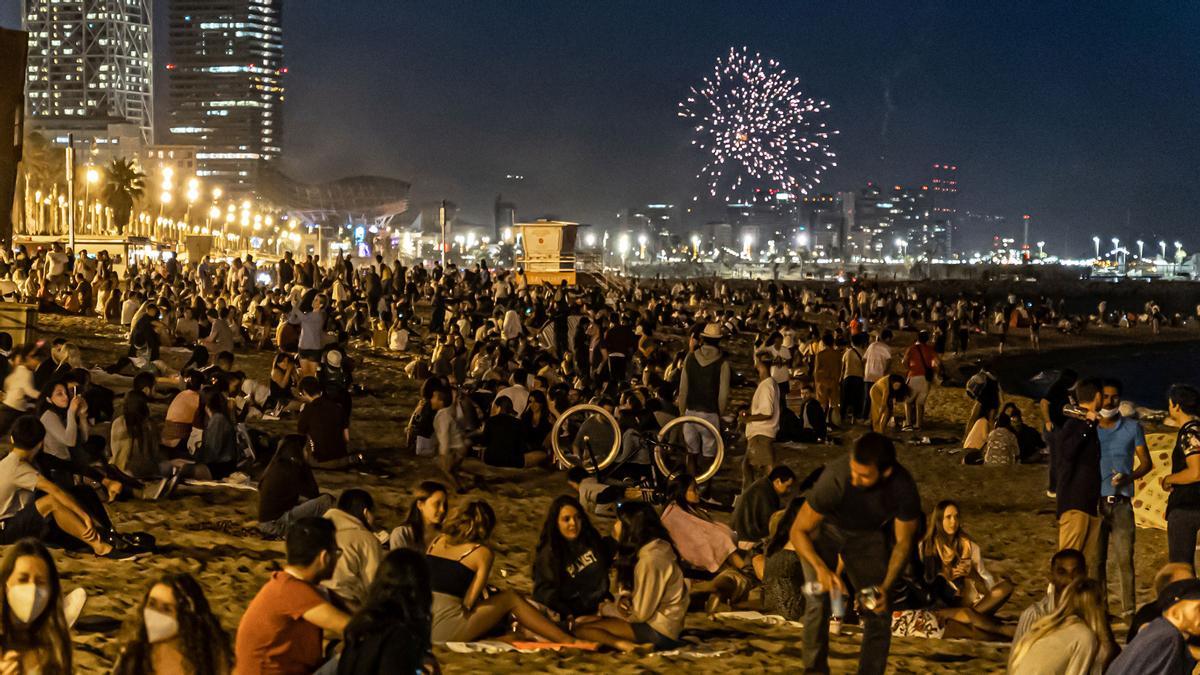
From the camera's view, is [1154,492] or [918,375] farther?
[918,375]

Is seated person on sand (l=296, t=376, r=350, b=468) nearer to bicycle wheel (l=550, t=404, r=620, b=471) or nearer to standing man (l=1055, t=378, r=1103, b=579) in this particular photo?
bicycle wheel (l=550, t=404, r=620, b=471)

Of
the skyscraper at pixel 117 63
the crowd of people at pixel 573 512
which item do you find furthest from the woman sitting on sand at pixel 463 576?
the skyscraper at pixel 117 63

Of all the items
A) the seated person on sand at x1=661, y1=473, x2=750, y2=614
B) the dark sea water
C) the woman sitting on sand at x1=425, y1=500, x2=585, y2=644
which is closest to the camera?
the woman sitting on sand at x1=425, y1=500, x2=585, y2=644

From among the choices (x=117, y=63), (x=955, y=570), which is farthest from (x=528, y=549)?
(x=117, y=63)

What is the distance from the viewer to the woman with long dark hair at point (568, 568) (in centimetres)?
791

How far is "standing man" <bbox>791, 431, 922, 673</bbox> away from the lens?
5773 mm

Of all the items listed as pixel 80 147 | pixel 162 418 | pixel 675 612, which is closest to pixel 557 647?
pixel 675 612

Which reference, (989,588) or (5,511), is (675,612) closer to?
(989,588)

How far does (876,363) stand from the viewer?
62.2 ft

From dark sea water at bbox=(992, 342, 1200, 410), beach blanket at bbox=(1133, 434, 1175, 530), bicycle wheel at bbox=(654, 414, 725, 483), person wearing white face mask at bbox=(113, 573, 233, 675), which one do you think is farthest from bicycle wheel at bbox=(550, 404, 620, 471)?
dark sea water at bbox=(992, 342, 1200, 410)

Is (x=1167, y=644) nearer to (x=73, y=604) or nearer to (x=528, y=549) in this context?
Answer: (x=73, y=604)

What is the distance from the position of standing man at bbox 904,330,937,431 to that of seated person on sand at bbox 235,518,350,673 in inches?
563

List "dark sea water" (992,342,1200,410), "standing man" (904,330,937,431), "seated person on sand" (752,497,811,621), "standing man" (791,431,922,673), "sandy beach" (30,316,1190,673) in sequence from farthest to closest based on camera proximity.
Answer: "dark sea water" (992,342,1200,410)
"standing man" (904,330,937,431)
"seated person on sand" (752,497,811,621)
"sandy beach" (30,316,1190,673)
"standing man" (791,431,922,673)

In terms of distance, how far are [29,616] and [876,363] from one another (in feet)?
49.7
